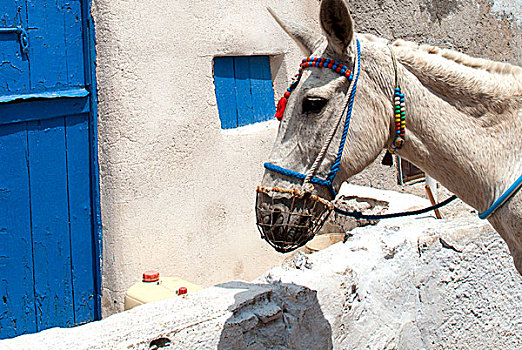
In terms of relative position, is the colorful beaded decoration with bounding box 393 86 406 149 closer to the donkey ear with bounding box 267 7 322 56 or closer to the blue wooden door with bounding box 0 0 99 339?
the donkey ear with bounding box 267 7 322 56

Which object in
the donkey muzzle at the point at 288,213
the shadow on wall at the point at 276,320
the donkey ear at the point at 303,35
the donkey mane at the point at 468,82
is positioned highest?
the donkey ear at the point at 303,35

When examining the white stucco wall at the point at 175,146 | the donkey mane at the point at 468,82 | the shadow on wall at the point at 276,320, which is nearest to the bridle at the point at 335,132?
the donkey mane at the point at 468,82

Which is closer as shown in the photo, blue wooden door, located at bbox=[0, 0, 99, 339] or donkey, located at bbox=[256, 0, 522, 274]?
donkey, located at bbox=[256, 0, 522, 274]

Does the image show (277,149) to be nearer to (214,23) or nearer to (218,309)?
(218,309)

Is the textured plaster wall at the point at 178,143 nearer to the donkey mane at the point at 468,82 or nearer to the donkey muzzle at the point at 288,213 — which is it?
the donkey muzzle at the point at 288,213

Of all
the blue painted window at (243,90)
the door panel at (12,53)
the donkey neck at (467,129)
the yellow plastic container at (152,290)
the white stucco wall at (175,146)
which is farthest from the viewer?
the blue painted window at (243,90)

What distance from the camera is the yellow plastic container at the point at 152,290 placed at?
3.01 m

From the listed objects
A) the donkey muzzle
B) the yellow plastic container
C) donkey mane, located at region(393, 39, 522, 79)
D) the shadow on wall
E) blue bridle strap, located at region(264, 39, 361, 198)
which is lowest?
the yellow plastic container

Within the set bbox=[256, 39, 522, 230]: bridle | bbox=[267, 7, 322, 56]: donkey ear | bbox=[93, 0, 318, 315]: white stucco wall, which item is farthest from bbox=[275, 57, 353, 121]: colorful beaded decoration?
bbox=[93, 0, 318, 315]: white stucco wall

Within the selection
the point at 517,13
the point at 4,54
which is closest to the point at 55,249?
the point at 4,54

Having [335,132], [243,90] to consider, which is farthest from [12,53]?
[335,132]

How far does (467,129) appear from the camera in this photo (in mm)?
2088

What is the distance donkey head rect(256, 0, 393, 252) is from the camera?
2.09 m

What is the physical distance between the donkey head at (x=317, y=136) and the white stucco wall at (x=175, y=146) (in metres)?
→ 1.87
